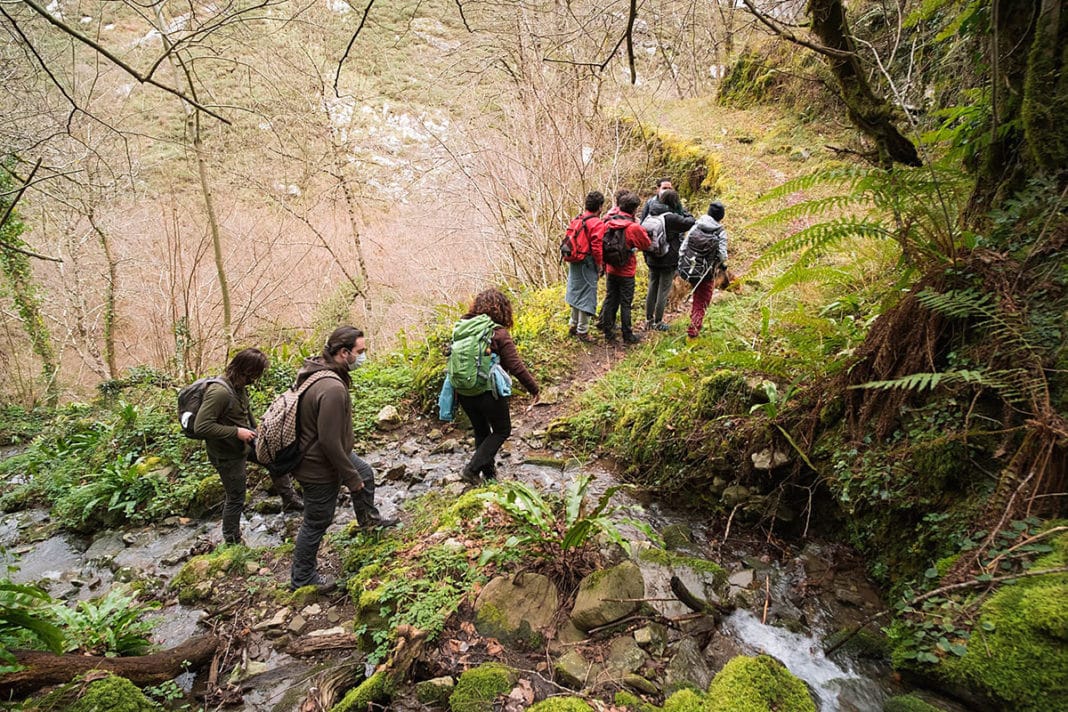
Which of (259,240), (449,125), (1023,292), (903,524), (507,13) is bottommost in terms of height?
(903,524)

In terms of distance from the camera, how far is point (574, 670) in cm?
255

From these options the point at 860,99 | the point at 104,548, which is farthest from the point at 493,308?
the point at 104,548

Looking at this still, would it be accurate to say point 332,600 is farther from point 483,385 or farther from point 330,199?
point 330,199

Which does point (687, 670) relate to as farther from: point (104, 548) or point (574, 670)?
point (104, 548)

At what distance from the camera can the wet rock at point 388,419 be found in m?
7.10

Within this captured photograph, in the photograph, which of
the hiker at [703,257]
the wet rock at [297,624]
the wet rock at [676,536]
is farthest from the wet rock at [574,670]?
the hiker at [703,257]

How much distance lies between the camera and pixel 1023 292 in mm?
2662

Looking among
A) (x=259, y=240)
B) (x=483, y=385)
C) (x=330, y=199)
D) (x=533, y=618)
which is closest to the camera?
(x=533, y=618)

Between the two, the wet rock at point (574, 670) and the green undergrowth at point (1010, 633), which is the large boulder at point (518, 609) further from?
the green undergrowth at point (1010, 633)

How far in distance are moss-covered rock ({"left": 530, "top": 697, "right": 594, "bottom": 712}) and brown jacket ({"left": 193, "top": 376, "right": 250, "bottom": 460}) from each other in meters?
3.63

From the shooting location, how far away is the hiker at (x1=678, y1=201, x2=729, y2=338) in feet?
20.7

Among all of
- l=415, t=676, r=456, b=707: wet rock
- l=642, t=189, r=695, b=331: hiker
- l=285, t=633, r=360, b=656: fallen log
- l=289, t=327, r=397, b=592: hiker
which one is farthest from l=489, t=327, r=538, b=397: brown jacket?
l=642, t=189, r=695, b=331: hiker

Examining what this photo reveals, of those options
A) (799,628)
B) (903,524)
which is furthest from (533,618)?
(903,524)

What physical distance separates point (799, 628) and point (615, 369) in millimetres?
4068
